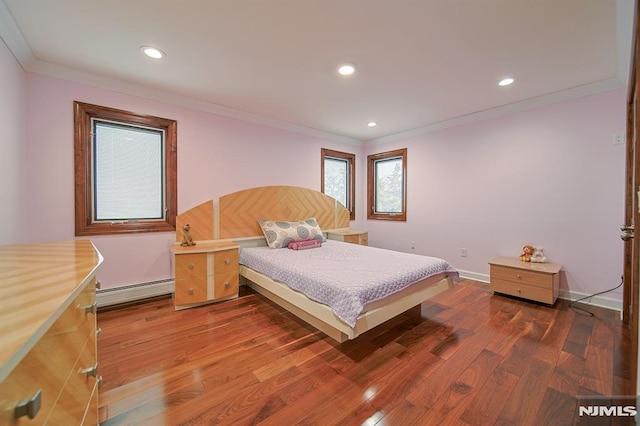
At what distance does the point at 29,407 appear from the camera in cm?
58

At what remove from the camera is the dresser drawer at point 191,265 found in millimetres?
2738

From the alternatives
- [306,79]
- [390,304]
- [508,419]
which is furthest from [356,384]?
[306,79]

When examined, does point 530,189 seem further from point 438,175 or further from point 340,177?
point 340,177

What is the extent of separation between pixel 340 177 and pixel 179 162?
290 centimetres

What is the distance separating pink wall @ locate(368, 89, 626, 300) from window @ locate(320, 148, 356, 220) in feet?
Answer: 3.81

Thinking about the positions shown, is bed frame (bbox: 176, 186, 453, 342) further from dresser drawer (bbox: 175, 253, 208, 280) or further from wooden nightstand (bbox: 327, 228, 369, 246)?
dresser drawer (bbox: 175, 253, 208, 280)

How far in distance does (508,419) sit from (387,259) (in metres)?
1.55

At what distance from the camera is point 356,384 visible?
166 cm

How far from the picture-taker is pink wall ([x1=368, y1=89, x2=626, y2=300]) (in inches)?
110

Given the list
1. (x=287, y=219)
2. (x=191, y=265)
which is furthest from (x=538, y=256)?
(x=191, y=265)

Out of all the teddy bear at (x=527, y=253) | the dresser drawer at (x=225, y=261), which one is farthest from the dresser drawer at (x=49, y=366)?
the teddy bear at (x=527, y=253)

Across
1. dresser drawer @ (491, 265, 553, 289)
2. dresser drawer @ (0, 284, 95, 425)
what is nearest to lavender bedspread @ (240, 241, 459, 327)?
dresser drawer @ (491, 265, 553, 289)

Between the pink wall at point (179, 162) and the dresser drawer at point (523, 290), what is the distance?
3081 mm

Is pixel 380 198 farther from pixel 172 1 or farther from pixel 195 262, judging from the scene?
pixel 172 1
